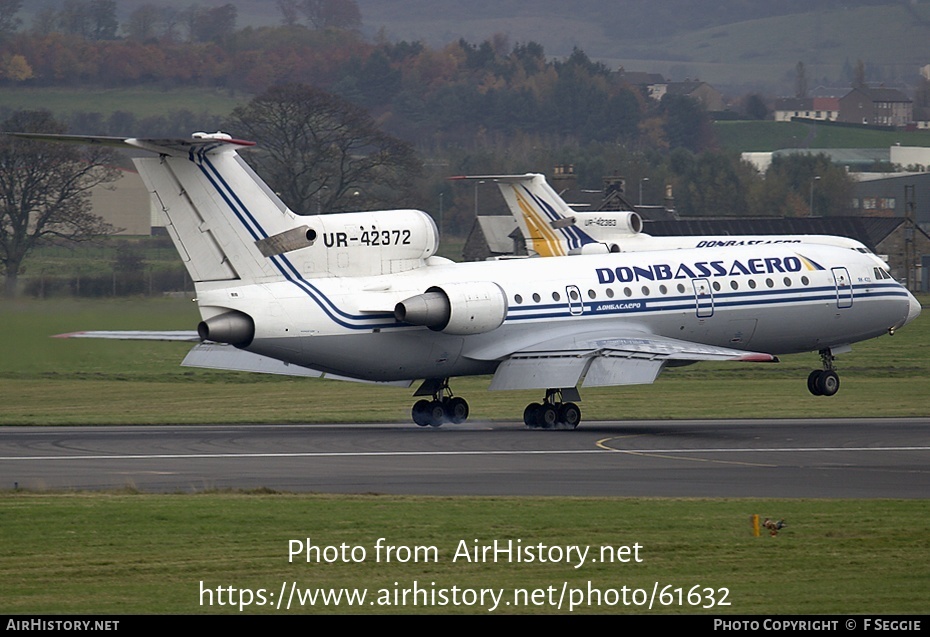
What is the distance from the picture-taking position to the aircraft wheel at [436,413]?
39156mm

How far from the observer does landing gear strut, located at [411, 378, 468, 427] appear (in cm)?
3922

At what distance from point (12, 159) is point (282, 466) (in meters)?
51.0

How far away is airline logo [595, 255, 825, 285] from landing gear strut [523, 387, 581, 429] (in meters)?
3.37

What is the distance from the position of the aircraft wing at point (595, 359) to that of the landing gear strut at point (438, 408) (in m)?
1.42

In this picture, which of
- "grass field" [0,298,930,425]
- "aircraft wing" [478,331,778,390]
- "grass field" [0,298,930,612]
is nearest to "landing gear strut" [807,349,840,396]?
"grass field" [0,298,930,425]

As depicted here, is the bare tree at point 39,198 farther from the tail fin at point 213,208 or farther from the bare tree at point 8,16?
the bare tree at point 8,16

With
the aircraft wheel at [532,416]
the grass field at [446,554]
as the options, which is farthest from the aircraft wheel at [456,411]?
the grass field at [446,554]

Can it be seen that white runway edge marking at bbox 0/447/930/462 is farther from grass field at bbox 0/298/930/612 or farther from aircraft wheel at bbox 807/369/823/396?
aircraft wheel at bbox 807/369/823/396

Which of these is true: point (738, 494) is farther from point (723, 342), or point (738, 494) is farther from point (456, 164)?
point (456, 164)

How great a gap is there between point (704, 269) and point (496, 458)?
1234 centimetres

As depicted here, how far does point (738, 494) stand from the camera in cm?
2523

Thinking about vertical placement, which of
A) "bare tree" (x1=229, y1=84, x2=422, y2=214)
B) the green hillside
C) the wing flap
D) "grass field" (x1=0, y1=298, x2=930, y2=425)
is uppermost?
the green hillside

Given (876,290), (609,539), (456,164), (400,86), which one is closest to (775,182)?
(456,164)

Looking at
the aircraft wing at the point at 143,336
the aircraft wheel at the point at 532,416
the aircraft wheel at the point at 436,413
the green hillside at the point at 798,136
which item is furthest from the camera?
the green hillside at the point at 798,136
